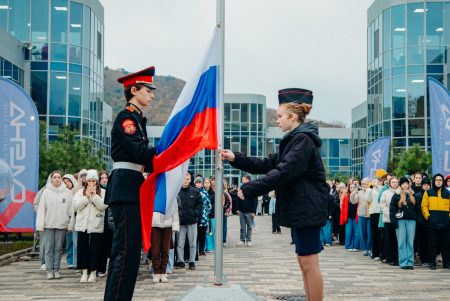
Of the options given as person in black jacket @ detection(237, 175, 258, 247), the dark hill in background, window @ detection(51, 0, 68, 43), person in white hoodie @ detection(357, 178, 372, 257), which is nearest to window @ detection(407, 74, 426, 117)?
window @ detection(51, 0, 68, 43)

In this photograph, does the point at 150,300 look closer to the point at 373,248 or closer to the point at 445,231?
the point at 445,231

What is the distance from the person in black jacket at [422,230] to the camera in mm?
14047

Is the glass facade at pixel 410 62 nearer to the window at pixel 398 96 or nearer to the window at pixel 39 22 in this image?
the window at pixel 398 96

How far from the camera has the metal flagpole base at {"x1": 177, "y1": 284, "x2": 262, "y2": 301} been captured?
214 inches

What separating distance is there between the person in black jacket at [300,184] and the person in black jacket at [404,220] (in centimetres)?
828

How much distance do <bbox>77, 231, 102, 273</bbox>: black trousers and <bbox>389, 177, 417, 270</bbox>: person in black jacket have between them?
20.2ft

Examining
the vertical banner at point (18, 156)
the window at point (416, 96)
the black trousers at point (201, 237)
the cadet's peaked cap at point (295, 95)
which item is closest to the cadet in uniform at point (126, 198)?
the cadet's peaked cap at point (295, 95)

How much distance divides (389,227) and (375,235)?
5.38 feet

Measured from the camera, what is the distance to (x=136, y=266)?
19.4 ft

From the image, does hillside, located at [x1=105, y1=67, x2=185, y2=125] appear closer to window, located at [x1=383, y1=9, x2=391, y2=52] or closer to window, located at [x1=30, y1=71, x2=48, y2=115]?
window, located at [x1=383, y1=9, x2=391, y2=52]

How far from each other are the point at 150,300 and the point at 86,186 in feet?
10.1

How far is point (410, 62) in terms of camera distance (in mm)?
42875

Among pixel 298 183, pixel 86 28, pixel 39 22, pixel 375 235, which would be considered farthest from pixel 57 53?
pixel 298 183

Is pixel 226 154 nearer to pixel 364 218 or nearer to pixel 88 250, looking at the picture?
pixel 88 250
